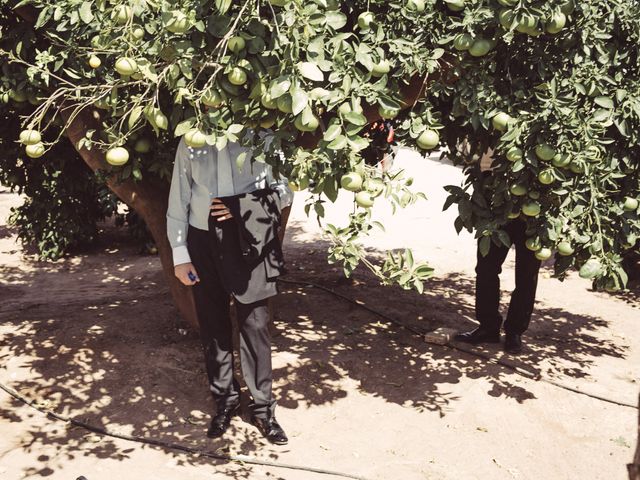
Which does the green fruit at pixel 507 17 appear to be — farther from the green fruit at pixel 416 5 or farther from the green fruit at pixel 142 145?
the green fruit at pixel 142 145

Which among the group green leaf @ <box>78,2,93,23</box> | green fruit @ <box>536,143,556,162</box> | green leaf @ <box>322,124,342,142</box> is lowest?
green fruit @ <box>536,143,556,162</box>

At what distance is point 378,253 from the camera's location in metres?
8.50

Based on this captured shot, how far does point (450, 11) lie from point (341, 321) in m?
2.86

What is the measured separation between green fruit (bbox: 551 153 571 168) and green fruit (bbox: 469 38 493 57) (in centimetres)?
56

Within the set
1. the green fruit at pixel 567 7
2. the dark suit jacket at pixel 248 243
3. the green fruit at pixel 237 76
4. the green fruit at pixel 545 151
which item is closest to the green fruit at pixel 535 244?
the green fruit at pixel 545 151

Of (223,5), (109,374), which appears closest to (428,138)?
(223,5)

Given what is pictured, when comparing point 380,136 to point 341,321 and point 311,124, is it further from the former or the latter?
point 311,124

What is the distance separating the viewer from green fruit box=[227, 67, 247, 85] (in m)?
2.45

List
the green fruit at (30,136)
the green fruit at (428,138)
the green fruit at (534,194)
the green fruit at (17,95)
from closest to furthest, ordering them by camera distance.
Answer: the green fruit at (30,136), the green fruit at (428,138), the green fruit at (534,194), the green fruit at (17,95)

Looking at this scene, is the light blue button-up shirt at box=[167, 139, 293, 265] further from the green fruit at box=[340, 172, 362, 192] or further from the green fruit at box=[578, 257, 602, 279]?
the green fruit at box=[578, 257, 602, 279]

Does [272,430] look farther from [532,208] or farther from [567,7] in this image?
[567,7]

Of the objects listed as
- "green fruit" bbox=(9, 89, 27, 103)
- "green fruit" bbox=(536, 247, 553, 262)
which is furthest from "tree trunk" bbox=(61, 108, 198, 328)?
"green fruit" bbox=(536, 247, 553, 262)

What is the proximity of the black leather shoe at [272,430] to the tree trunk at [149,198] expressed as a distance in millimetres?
1367

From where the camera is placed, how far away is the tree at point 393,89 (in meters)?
2.45
